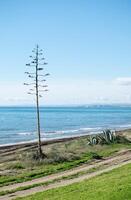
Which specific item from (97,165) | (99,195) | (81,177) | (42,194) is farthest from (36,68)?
(99,195)

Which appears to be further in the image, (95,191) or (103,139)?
(103,139)

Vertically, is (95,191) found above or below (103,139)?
above

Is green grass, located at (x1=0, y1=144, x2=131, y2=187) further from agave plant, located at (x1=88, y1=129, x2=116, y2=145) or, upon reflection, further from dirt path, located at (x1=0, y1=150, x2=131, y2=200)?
agave plant, located at (x1=88, y1=129, x2=116, y2=145)

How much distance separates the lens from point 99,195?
58.4ft

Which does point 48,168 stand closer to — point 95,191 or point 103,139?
point 95,191

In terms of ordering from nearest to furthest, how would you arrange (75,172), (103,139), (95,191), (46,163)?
(95,191) → (75,172) → (46,163) → (103,139)

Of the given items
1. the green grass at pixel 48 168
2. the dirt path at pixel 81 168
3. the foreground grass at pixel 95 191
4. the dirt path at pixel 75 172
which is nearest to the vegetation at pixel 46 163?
the green grass at pixel 48 168

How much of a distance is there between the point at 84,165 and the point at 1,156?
12136mm

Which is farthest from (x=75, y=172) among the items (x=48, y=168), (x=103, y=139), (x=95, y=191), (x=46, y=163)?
(x=103, y=139)

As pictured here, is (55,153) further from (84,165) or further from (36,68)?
(36,68)

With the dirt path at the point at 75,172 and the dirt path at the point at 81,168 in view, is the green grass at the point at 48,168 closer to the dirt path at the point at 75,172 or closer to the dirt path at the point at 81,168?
the dirt path at the point at 81,168

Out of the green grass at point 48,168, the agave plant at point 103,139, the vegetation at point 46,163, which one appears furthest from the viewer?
the agave plant at point 103,139

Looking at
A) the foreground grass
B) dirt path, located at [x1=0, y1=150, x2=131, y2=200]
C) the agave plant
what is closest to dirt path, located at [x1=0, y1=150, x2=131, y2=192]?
dirt path, located at [x1=0, y1=150, x2=131, y2=200]

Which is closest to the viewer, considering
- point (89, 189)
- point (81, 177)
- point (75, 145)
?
point (89, 189)
